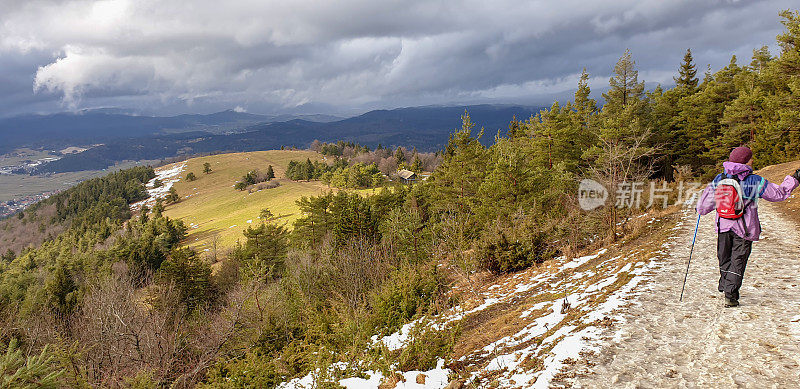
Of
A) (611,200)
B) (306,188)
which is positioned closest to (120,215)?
(306,188)

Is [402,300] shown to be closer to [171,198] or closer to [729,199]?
[729,199]

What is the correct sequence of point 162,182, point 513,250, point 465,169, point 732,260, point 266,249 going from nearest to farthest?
1. point 732,260
2. point 513,250
3. point 465,169
4. point 266,249
5. point 162,182

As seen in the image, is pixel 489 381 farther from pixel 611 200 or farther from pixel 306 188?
pixel 306 188

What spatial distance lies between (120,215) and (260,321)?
5096 inches

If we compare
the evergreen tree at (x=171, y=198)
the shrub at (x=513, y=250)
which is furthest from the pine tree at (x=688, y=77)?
the evergreen tree at (x=171, y=198)

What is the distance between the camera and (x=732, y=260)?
234 inches

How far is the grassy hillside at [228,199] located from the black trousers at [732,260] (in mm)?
69743

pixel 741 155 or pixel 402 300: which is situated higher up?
pixel 741 155

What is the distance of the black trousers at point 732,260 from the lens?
5.81 metres

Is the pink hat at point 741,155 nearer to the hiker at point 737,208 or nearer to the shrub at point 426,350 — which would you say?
the hiker at point 737,208

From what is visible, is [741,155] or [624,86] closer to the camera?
[741,155]

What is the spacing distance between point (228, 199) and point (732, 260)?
11837cm

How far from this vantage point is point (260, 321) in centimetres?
1478

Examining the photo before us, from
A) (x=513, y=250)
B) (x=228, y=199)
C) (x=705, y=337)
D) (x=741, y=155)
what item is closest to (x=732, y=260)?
(x=705, y=337)
